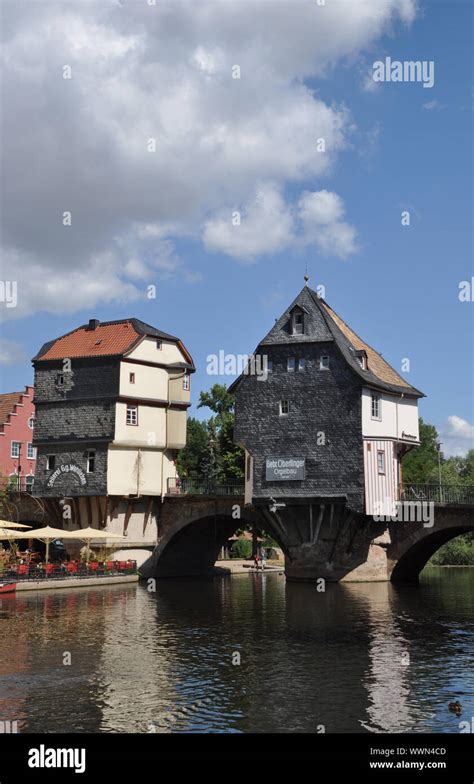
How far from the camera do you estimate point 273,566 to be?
73.2m

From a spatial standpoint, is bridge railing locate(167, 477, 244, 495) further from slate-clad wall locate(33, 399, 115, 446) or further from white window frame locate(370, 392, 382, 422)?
white window frame locate(370, 392, 382, 422)

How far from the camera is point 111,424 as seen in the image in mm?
56656

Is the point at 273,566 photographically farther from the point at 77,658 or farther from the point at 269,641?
the point at 77,658

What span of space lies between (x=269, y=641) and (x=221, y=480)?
1565 inches

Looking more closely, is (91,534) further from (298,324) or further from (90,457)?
(298,324)

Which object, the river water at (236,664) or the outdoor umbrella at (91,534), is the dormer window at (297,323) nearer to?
the river water at (236,664)

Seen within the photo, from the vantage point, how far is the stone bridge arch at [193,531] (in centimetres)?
5728

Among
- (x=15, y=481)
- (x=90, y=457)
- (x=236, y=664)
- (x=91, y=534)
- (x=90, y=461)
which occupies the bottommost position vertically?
(x=236, y=664)

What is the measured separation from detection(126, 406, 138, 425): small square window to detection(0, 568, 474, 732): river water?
52.2 ft

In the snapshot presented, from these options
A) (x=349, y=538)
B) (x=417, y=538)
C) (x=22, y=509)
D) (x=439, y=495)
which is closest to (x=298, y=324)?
(x=349, y=538)

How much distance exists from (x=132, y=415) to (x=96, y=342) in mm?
6226

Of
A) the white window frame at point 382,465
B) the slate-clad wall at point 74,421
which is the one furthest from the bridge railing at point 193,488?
the white window frame at point 382,465

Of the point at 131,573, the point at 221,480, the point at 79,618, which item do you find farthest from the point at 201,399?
the point at 79,618
